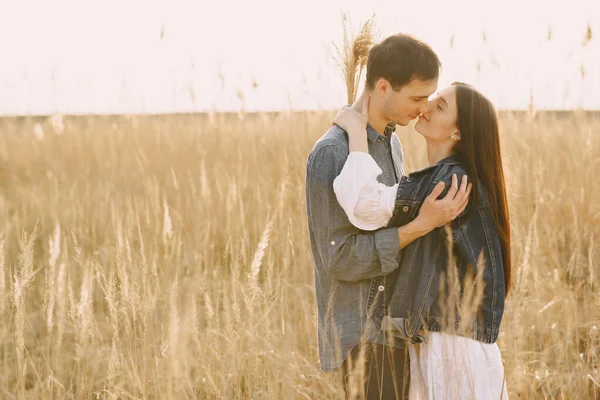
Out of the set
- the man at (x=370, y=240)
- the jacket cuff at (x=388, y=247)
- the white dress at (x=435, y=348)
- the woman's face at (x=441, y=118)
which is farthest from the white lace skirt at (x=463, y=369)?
the woman's face at (x=441, y=118)

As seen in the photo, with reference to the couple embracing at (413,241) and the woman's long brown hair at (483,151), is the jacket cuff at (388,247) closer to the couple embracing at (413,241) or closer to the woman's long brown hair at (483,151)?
the couple embracing at (413,241)

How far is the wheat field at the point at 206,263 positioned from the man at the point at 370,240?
7.0 inches

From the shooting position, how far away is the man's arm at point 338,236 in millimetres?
1661

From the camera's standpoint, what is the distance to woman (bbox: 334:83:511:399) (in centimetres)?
166

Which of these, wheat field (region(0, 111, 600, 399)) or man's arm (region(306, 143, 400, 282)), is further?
wheat field (region(0, 111, 600, 399))

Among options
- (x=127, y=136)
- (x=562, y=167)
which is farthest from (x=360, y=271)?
(x=127, y=136)

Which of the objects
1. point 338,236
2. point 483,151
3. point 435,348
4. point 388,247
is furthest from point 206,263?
point 483,151

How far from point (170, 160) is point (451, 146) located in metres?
3.68

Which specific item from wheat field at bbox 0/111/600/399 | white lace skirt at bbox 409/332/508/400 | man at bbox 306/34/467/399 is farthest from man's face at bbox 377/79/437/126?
white lace skirt at bbox 409/332/508/400

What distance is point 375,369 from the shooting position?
178 centimetres

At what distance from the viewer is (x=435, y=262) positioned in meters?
1.71

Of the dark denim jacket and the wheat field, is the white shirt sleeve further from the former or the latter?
the wheat field

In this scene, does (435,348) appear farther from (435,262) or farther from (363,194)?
(363,194)

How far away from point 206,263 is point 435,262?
740mm
